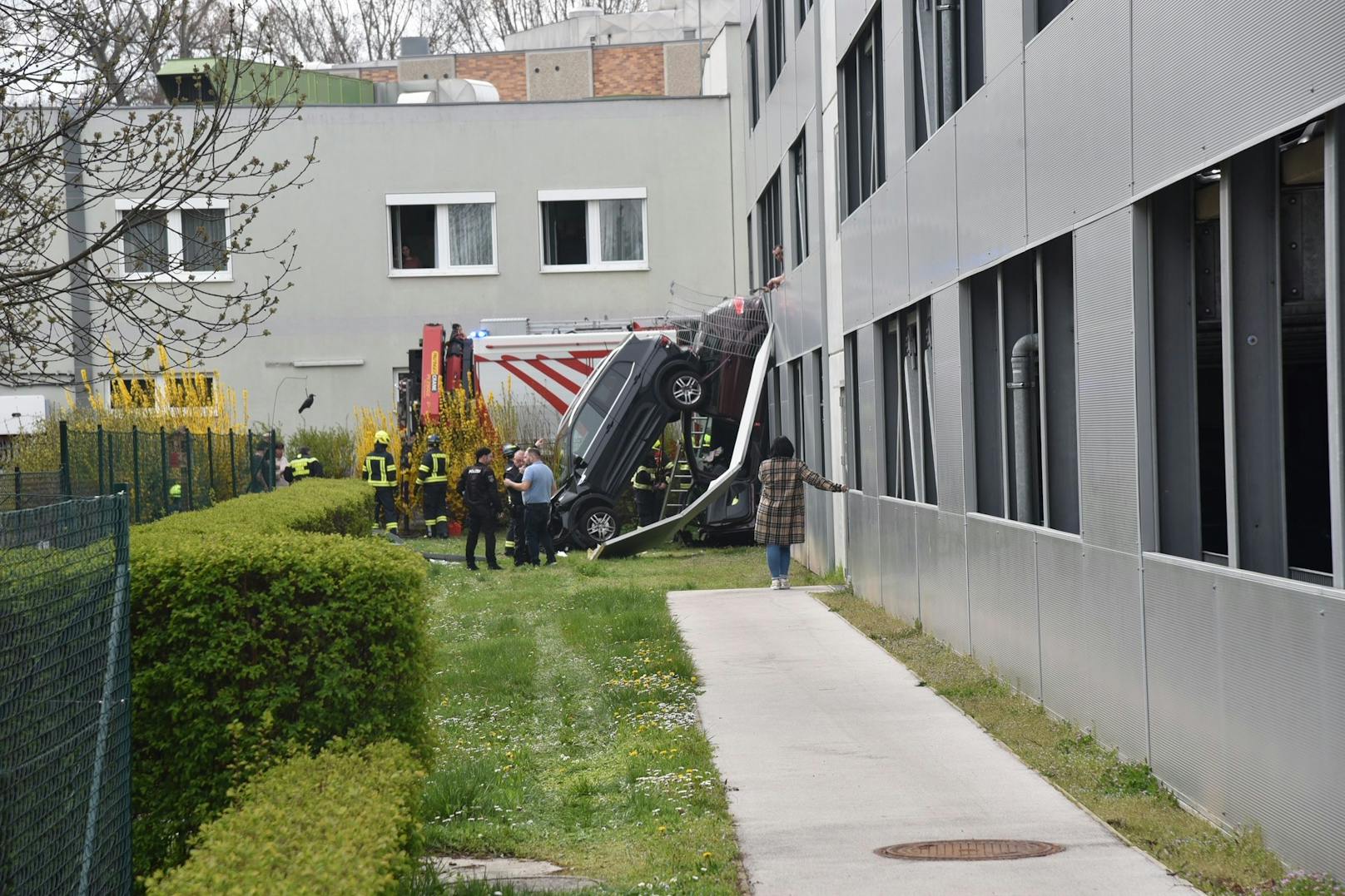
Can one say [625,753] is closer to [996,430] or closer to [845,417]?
[996,430]

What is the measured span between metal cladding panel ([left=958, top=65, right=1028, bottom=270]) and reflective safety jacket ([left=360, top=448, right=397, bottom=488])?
16079 millimetres

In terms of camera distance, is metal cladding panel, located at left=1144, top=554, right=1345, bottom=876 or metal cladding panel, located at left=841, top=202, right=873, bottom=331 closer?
metal cladding panel, located at left=1144, top=554, right=1345, bottom=876

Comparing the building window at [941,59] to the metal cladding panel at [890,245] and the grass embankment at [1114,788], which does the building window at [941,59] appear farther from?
the grass embankment at [1114,788]

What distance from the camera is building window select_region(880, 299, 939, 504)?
13172 mm

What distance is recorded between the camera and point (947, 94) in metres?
11.9

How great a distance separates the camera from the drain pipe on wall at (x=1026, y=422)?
9.96m

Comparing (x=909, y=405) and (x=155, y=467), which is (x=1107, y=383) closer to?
(x=909, y=405)

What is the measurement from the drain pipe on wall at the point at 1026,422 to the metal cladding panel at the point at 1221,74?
105 inches

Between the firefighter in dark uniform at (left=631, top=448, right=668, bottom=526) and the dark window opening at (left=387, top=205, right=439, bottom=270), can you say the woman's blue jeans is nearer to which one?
the firefighter in dark uniform at (left=631, top=448, right=668, bottom=526)

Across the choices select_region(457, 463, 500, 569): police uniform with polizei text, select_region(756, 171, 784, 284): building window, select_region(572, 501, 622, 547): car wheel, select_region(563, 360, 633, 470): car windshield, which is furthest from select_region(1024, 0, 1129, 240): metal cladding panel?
select_region(572, 501, 622, 547): car wheel

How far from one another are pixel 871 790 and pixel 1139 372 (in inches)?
98.0

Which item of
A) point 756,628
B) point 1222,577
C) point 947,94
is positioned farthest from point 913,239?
point 1222,577

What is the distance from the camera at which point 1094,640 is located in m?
8.31

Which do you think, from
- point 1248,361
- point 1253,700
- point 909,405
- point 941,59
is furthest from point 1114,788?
point 909,405
